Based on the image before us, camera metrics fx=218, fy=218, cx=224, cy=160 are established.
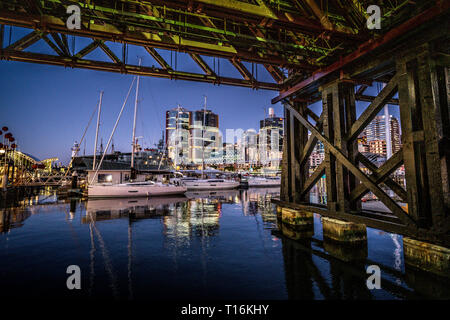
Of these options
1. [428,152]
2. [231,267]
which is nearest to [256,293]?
[231,267]

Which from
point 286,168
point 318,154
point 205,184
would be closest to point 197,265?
point 286,168

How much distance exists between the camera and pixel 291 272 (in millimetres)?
5566

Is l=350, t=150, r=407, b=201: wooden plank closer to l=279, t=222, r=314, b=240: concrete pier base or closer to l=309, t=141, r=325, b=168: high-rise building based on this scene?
l=279, t=222, r=314, b=240: concrete pier base

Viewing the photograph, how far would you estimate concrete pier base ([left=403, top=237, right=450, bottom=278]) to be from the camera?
452 centimetres

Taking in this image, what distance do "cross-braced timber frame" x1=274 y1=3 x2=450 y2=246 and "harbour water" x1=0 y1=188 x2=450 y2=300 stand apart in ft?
4.18

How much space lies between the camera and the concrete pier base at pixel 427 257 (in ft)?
14.8

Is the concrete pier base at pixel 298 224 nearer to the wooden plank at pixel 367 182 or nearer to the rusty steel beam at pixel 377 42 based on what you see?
the wooden plank at pixel 367 182

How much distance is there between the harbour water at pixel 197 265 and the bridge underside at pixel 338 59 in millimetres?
1278

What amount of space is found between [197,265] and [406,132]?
20.5 feet

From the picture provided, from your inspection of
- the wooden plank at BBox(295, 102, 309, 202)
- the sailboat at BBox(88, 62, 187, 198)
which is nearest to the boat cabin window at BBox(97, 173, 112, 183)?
the sailboat at BBox(88, 62, 187, 198)

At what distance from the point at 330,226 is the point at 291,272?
259cm
